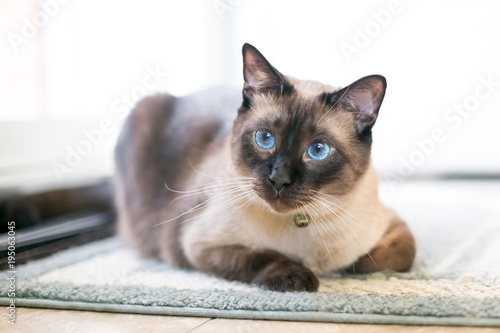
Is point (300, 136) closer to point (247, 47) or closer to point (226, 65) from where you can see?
point (247, 47)

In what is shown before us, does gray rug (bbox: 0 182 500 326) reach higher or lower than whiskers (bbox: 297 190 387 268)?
lower

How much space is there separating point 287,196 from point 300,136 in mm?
188

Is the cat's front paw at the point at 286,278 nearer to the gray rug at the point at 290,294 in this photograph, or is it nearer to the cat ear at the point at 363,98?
the gray rug at the point at 290,294

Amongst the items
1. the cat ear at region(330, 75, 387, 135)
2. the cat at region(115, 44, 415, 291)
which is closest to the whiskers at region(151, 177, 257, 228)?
the cat at region(115, 44, 415, 291)

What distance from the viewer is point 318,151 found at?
1.47m

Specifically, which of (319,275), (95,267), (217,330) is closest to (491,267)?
(319,275)

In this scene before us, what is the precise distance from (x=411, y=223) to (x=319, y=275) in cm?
110

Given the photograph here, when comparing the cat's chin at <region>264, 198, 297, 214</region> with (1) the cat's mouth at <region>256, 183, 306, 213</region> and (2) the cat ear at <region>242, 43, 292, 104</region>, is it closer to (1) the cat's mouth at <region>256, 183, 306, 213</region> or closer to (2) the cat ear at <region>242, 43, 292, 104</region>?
(1) the cat's mouth at <region>256, 183, 306, 213</region>

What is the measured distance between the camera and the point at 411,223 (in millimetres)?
2574

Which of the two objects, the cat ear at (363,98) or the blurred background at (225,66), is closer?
the cat ear at (363,98)

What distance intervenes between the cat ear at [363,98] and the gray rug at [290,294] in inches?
20.2

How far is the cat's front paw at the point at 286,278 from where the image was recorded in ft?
4.73

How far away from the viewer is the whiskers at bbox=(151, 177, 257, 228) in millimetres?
1581

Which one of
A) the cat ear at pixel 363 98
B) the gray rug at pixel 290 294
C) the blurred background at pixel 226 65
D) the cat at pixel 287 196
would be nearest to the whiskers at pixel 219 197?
the cat at pixel 287 196
